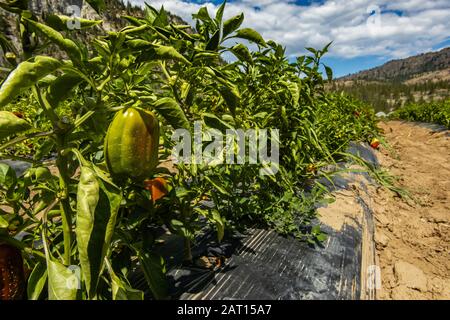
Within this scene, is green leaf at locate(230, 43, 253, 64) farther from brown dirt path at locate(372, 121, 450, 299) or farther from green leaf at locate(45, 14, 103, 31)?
brown dirt path at locate(372, 121, 450, 299)

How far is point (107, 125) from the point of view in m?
0.64

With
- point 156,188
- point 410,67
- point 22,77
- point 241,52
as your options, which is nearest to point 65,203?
point 22,77

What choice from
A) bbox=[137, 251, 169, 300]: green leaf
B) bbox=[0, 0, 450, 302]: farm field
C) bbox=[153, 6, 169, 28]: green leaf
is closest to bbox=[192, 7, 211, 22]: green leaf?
bbox=[0, 0, 450, 302]: farm field

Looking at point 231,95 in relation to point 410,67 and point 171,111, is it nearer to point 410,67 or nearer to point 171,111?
point 171,111

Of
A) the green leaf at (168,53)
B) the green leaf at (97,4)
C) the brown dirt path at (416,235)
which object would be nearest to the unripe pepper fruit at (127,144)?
the green leaf at (168,53)

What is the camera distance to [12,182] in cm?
72

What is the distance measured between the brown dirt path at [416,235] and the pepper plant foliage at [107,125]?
2.39 ft

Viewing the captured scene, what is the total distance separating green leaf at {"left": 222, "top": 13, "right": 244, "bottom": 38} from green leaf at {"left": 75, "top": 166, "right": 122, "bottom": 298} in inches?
18.4

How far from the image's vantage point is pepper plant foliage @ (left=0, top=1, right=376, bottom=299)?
0.44 m

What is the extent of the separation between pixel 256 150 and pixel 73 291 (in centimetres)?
94

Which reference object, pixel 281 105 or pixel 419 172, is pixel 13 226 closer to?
pixel 281 105

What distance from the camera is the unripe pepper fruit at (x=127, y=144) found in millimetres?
527

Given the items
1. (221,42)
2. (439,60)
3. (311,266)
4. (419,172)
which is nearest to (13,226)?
(221,42)

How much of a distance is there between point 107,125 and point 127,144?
0.14 metres
